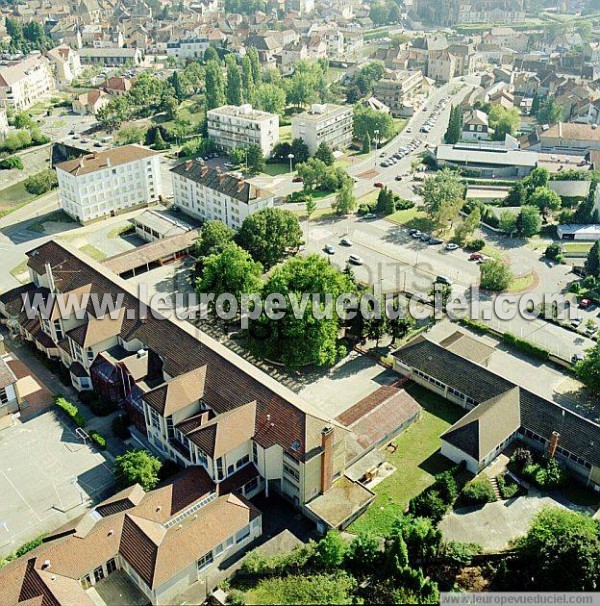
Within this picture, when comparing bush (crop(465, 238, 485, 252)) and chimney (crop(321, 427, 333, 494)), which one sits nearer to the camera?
chimney (crop(321, 427, 333, 494))

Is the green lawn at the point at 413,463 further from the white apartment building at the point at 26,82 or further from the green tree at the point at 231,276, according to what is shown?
the white apartment building at the point at 26,82

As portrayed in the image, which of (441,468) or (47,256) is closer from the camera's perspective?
(441,468)

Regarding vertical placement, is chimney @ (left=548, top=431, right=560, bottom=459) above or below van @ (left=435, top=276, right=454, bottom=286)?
below

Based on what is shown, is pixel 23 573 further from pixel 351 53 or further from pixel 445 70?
pixel 351 53

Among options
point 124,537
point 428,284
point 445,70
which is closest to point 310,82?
point 445,70

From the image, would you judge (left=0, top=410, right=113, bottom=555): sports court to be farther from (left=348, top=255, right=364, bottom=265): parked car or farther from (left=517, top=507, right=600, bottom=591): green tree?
(left=348, top=255, right=364, bottom=265): parked car

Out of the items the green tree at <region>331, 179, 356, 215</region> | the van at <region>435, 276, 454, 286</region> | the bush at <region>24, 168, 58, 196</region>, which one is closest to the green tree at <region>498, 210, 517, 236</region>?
the van at <region>435, 276, 454, 286</region>

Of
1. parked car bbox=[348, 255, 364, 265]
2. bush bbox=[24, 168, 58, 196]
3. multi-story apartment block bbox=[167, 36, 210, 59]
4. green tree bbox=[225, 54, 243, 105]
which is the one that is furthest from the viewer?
multi-story apartment block bbox=[167, 36, 210, 59]
